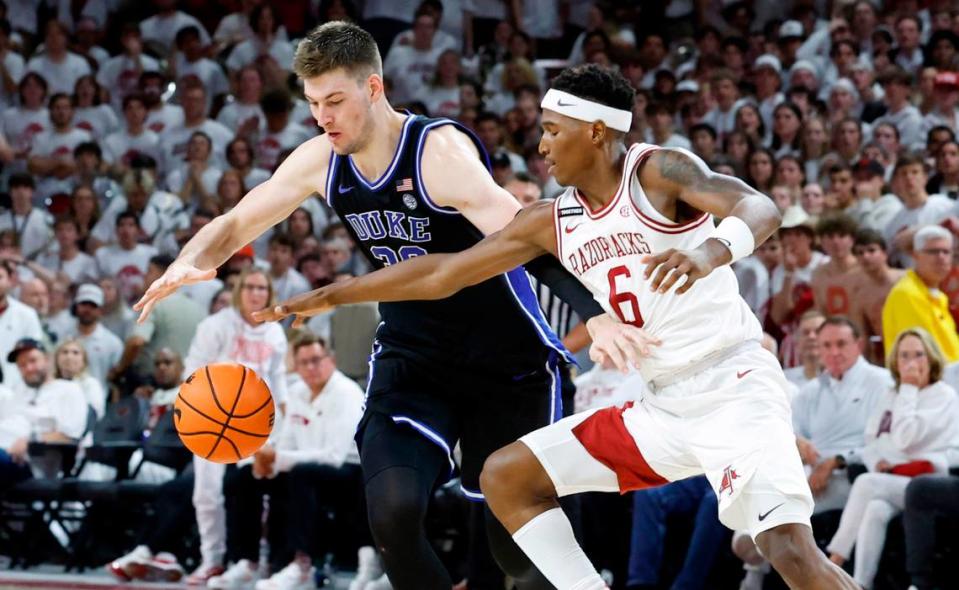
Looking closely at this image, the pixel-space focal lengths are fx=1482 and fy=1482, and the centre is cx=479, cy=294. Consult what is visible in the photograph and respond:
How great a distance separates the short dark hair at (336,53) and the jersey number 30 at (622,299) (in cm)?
116

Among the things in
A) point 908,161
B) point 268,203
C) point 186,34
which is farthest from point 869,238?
point 186,34

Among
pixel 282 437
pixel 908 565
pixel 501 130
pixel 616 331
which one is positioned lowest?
pixel 908 565

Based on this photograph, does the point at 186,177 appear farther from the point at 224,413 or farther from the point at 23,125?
the point at 224,413

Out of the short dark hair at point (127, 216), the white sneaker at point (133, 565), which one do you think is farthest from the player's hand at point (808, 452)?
the short dark hair at point (127, 216)

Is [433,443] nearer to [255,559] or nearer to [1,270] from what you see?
[255,559]

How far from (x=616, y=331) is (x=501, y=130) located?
27.4 feet

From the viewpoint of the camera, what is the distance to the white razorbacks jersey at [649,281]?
4.80 metres

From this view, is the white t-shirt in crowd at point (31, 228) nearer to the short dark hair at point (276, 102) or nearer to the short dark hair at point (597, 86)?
the short dark hair at point (276, 102)

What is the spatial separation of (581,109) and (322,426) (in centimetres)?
491

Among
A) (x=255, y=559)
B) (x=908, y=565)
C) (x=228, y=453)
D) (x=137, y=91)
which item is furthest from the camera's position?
(x=137, y=91)

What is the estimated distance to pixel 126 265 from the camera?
40.1 feet

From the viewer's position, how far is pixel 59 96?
13.7 metres

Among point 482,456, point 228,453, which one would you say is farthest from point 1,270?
point 482,456

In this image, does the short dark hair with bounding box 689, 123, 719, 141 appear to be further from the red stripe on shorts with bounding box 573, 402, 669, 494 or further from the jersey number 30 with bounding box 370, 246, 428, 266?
the red stripe on shorts with bounding box 573, 402, 669, 494
